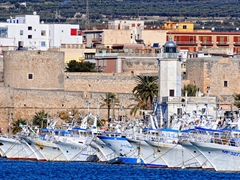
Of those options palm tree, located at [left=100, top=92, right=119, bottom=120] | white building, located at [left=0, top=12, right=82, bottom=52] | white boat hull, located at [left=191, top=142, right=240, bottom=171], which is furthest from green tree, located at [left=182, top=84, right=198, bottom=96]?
white boat hull, located at [left=191, top=142, right=240, bottom=171]

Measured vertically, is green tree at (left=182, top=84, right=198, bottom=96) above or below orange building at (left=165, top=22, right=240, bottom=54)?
below

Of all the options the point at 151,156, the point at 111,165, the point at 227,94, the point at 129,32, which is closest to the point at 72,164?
the point at 111,165

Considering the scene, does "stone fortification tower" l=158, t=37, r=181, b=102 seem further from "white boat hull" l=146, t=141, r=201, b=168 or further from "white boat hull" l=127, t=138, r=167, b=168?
"white boat hull" l=146, t=141, r=201, b=168

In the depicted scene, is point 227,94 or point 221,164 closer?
point 221,164

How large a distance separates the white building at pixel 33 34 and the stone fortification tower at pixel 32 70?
1871 cm

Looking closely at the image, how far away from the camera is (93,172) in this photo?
60.8 metres

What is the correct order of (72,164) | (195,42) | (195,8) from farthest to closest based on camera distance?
(195,8) → (195,42) → (72,164)

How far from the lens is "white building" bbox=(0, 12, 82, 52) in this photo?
10675 centimetres

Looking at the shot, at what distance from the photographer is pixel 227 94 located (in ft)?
282

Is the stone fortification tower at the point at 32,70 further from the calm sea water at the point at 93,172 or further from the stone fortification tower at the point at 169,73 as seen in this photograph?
the calm sea water at the point at 93,172

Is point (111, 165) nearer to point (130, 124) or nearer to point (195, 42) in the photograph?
point (130, 124)

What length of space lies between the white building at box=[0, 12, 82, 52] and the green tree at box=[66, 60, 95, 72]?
9296 millimetres

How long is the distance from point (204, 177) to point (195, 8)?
12416cm

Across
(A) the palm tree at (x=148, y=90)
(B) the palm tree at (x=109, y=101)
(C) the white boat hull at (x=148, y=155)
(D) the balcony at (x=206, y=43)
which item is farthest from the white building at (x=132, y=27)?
(C) the white boat hull at (x=148, y=155)
